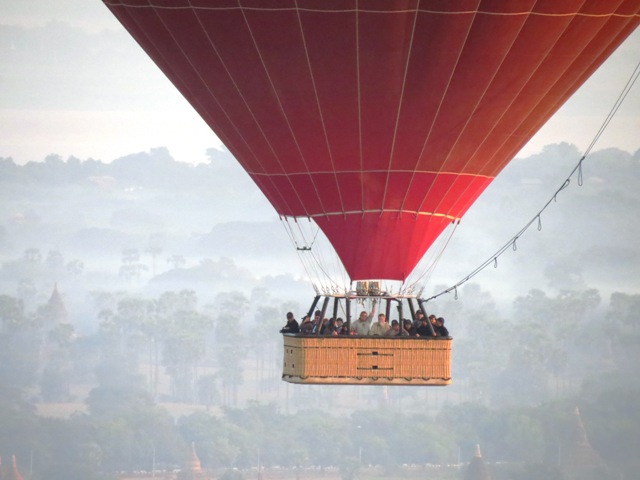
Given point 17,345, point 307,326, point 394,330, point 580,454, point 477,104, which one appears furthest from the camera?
point 17,345

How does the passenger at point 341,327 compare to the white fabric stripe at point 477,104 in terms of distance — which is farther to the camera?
the passenger at point 341,327

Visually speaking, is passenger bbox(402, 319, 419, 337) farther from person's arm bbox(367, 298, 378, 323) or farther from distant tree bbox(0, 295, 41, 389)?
distant tree bbox(0, 295, 41, 389)

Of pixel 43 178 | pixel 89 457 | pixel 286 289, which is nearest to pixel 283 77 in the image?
pixel 89 457

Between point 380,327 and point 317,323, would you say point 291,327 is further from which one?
point 380,327

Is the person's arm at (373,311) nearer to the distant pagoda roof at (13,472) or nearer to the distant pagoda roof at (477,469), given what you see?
the distant pagoda roof at (13,472)

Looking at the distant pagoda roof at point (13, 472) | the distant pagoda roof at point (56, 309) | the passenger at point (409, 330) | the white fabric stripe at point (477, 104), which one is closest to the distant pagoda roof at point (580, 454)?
the distant pagoda roof at point (13, 472)

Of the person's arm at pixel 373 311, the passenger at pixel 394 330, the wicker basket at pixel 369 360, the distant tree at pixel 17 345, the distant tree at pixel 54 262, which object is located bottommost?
the wicker basket at pixel 369 360

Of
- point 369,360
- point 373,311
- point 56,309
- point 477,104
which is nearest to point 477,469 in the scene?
point 56,309
